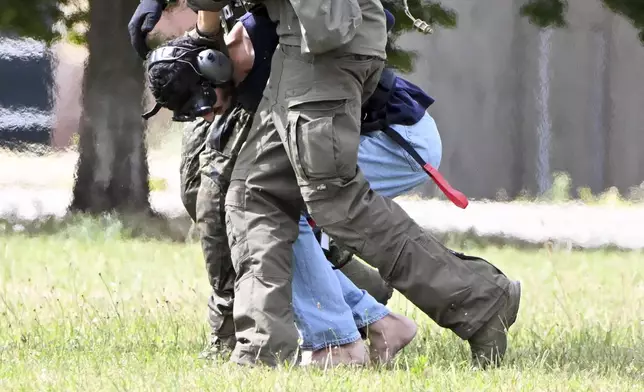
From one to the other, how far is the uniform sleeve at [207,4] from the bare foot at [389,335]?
→ 1.44 metres

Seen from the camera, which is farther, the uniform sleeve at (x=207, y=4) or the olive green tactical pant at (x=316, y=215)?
the uniform sleeve at (x=207, y=4)

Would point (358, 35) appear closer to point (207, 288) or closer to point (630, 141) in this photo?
point (207, 288)

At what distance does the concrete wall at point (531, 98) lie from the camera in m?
16.1

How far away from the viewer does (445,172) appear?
1703 centimetres

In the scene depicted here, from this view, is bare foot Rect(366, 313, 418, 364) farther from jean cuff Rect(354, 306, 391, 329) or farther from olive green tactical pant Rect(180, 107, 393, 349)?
olive green tactical pant Rect(180, 107, 393, 349)

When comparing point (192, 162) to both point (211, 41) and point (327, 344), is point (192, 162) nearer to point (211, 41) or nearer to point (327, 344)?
point (211, 41)

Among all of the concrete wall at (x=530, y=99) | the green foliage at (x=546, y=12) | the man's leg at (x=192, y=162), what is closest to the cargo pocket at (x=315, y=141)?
the man's leg at (x=192, y=162)

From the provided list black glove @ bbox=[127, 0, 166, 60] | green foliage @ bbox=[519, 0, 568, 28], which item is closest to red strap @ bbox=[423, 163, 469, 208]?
black glove @ bbox=[127, 0, 166, 60]

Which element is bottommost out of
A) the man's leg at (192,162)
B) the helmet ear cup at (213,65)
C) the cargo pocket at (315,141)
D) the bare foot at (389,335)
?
the bare foot at (389,335)

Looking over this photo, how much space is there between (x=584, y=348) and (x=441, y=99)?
1242 centimetres

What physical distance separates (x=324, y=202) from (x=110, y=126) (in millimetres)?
9484

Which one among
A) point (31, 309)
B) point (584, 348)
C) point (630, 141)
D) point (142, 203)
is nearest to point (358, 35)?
point (584, 348)

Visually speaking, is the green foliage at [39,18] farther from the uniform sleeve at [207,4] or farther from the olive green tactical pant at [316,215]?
the olive green tactical pant at [316,215]

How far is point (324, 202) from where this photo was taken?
420 centimetres
